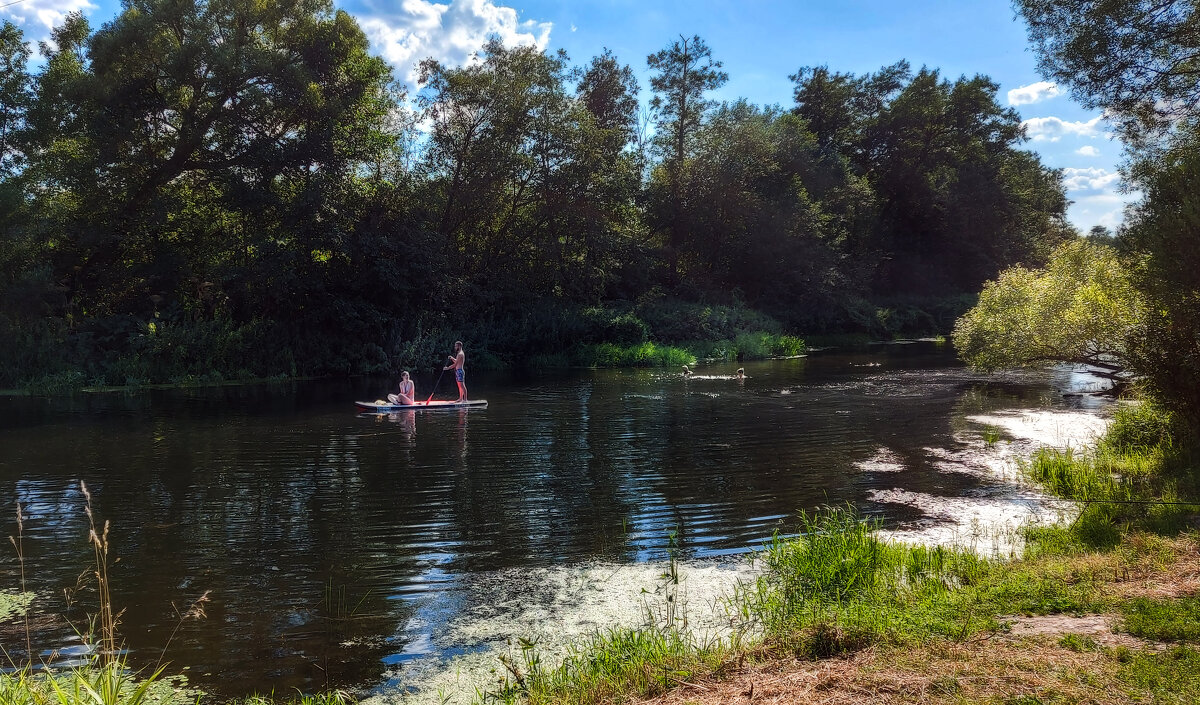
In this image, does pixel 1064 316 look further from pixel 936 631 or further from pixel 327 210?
pixel 327 210

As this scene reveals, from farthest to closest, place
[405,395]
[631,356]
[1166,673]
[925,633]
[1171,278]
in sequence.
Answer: [631,356] < [405,395] < [1171,278] < [925,633] < [1166,673]

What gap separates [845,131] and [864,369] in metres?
32.0

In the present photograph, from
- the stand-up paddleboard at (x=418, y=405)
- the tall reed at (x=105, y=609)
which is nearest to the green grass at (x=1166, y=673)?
the tall reed at (x=105, y=609)

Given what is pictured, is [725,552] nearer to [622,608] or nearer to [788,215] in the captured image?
[622,608]

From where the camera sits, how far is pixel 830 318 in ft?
147

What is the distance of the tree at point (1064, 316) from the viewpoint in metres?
11.2

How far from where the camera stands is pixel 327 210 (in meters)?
27.4

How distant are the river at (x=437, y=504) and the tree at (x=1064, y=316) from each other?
1463 mm

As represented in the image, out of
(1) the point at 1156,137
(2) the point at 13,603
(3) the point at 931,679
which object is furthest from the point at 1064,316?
(2) the point at 13,603

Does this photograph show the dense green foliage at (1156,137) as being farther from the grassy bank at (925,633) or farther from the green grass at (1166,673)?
the green grass at (1166,673)

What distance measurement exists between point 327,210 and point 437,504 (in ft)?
68.0

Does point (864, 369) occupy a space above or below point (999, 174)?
below

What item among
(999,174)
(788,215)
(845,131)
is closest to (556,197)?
(788,215)

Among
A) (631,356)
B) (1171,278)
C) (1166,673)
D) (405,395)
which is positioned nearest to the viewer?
(1166,673)
